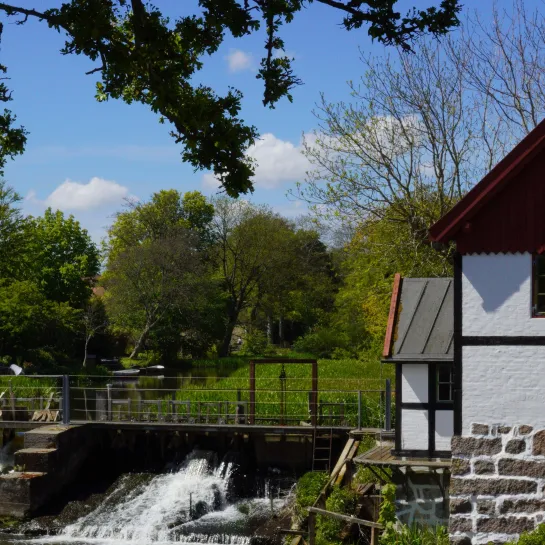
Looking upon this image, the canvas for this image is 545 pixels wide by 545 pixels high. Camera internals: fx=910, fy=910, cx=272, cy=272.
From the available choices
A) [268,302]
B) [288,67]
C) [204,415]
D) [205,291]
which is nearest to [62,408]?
[204,415]

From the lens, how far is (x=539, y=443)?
12914 millimetres

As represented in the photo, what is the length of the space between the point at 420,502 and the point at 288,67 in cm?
989

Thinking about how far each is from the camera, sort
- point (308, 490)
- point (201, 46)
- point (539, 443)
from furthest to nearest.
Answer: point (308, 490)
point (539, 443)
point (201, 46)

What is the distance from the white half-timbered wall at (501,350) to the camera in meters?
12.9

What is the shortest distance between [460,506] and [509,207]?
4381 millimetres

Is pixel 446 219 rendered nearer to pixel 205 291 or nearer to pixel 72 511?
pixel 72 511

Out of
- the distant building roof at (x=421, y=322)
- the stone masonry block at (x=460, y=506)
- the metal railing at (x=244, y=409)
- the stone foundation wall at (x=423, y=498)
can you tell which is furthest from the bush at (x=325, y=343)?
the stone masonry block at (x=460, y=506)

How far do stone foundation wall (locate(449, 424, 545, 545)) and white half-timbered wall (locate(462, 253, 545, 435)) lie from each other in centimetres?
21

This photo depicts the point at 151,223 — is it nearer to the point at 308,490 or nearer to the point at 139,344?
the point at 139,344

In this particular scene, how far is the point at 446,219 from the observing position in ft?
42.9

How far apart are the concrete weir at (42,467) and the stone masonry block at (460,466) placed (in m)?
11.9

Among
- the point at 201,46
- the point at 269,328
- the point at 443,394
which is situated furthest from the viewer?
the point at 269,328

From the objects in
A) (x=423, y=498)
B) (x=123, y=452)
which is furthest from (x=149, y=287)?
(x=423, y=498)

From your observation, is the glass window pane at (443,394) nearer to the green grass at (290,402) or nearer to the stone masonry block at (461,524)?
the stone masonry block at (461,524)
